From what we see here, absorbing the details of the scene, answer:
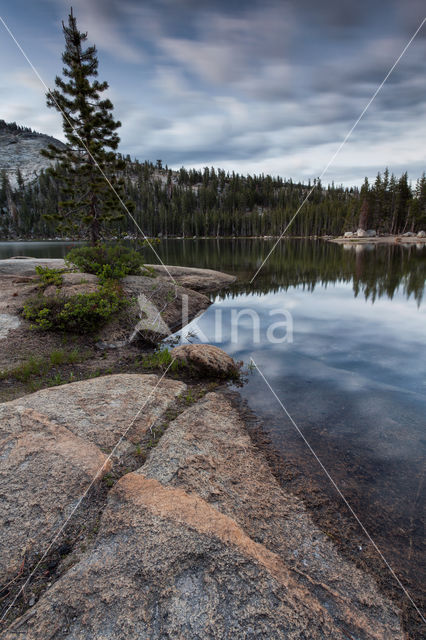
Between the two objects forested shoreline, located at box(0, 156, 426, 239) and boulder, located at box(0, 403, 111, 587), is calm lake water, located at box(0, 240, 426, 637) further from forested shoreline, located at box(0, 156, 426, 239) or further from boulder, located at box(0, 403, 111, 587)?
forested shoreline, located at box(0, 156, 426, 239)

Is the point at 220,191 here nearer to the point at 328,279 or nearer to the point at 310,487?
the point at 328,279

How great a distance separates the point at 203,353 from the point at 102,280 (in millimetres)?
6640

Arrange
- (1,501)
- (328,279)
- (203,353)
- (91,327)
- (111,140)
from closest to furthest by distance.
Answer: (1,501), (203,353), (91,327), (111,140), (328,279)

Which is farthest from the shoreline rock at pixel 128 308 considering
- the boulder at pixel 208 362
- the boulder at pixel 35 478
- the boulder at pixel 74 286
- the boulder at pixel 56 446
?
the boulder at pixel 35 478

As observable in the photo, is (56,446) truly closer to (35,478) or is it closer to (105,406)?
(35,478)

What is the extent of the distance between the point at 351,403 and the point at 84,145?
1618 centimetres

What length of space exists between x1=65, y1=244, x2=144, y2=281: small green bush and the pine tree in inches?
86.7

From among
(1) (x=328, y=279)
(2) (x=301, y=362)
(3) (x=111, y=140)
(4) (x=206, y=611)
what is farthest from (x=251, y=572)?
(1) (x=328, y=279)

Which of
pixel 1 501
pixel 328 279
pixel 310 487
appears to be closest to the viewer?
pixel 1 501

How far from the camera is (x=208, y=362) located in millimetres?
7859

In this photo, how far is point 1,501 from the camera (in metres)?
3.30

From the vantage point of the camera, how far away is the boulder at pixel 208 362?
786 cm

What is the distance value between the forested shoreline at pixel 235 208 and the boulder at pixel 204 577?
84690 mm

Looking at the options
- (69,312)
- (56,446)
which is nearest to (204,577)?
(56,446)
